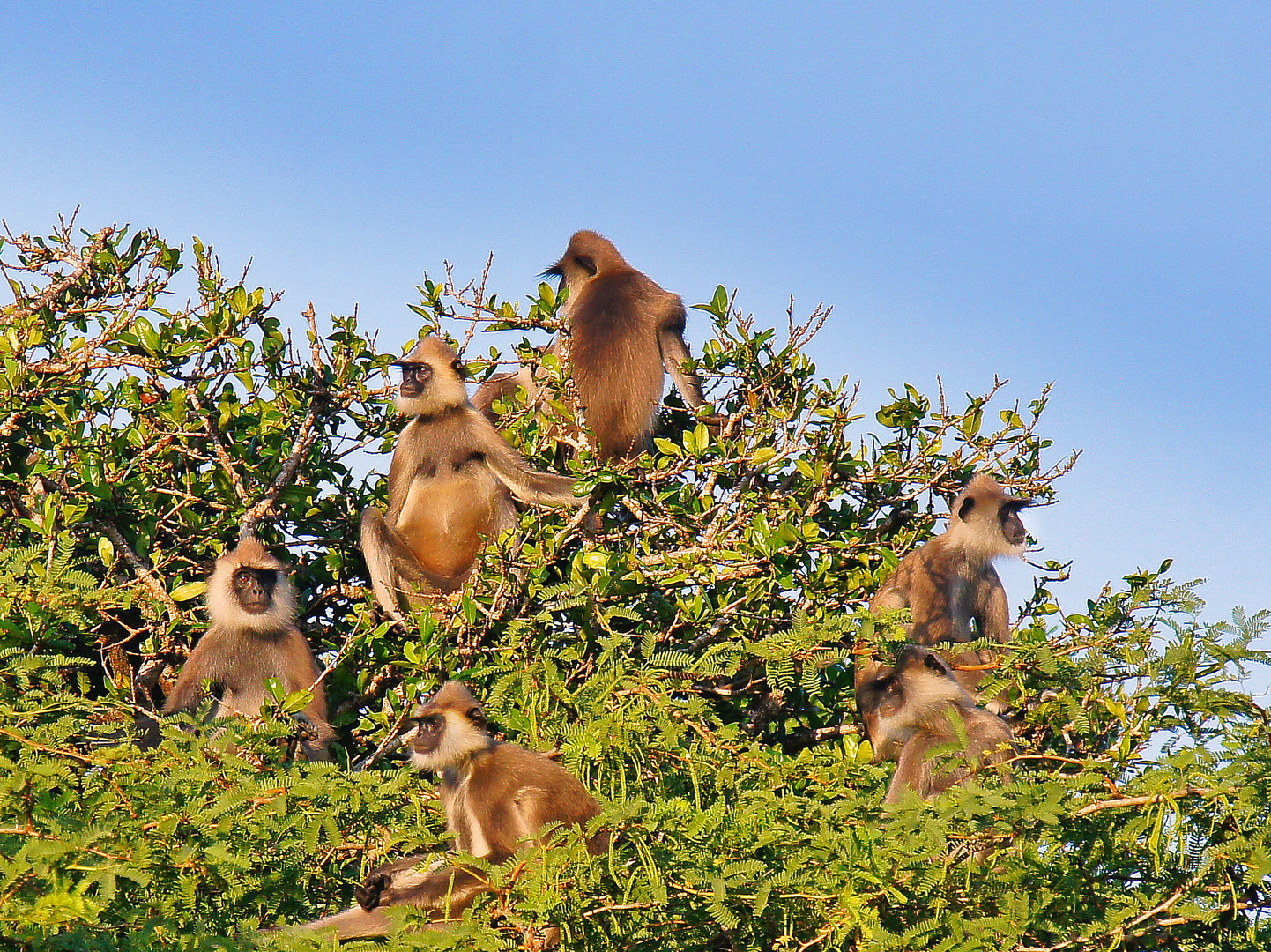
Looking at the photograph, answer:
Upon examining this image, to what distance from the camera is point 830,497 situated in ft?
17.7

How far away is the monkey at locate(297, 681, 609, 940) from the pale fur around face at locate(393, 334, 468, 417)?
217cm

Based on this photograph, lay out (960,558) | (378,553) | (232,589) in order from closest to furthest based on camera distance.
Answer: (232,589) < (378,553) < (960,558)

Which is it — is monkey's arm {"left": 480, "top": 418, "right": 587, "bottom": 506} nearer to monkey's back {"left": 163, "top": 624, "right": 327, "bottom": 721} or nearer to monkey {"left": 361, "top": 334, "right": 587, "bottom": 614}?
monkey {"left": 361, "top": 334, "right": 587, "bottom": 614}

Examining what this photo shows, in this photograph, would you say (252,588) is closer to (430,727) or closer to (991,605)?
(430,727)

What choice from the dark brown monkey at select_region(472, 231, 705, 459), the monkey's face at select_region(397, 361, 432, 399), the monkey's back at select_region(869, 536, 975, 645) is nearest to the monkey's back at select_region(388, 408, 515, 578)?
the monkey's face at select_region(397, 361, 432, 399)

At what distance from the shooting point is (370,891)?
3.69 meters

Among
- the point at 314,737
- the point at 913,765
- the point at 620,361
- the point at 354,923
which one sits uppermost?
the point at 620,361

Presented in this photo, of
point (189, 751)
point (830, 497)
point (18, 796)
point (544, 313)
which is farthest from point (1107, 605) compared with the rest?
point (18, 796)

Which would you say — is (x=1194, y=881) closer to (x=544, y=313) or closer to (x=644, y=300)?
(x=544, y=313)

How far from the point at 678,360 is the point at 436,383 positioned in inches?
55.7

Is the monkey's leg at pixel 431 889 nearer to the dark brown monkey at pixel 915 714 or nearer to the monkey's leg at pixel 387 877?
the monkey's leg at pixel 387 877

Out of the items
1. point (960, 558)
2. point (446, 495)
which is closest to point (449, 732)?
point (446, 495)

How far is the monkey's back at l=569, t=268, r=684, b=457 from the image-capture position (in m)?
6.83

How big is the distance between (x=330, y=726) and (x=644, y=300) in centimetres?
327
